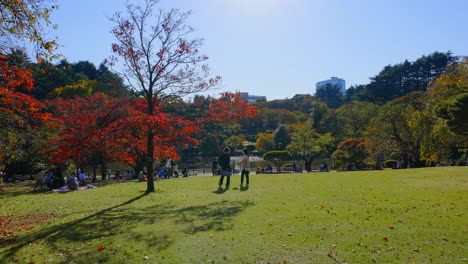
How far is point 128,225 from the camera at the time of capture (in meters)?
9.36

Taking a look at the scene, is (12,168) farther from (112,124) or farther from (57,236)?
(57,236)

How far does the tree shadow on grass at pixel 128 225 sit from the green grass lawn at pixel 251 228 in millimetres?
26

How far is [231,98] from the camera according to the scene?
16.0m

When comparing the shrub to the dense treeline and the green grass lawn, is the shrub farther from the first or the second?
the green grass lawn

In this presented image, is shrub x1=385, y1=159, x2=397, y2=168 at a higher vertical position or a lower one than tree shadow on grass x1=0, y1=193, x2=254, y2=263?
higher

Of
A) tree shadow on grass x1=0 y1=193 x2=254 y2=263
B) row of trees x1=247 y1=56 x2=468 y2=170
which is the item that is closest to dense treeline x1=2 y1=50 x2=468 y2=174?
row of trees x1=247 y1=56 x2=468 y2=170

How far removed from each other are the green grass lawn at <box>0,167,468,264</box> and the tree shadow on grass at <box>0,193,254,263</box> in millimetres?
26

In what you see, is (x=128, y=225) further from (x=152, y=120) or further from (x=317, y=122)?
(x=317, y=122)

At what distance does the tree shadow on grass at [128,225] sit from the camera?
25.4 ft

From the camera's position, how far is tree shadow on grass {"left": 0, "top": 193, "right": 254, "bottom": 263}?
7742 millimetres

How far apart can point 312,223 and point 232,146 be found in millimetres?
65701

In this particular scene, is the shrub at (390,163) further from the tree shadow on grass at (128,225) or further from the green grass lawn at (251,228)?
the tree shadow on grass at (128,225)

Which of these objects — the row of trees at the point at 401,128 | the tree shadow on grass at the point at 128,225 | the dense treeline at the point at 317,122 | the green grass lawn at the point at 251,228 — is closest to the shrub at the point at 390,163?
the dense treeline at the point at 317,122

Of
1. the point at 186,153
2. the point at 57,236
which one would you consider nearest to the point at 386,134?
the point at 57,236
